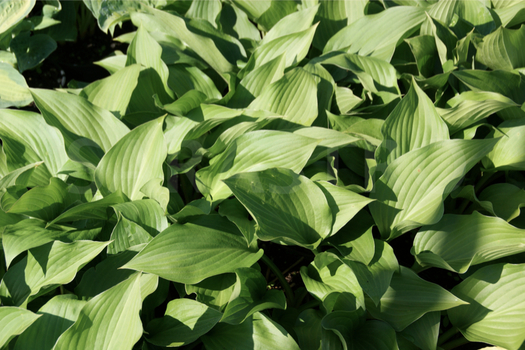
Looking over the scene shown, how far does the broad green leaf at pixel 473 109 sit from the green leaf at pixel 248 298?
35.0 inches

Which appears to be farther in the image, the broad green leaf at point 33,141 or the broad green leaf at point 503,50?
the broad green leaf at point 503,50

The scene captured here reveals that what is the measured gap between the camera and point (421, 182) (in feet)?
4.37

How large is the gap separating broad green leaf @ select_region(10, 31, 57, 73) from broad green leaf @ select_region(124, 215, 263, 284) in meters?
1.68

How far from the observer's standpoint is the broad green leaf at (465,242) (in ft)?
4.14

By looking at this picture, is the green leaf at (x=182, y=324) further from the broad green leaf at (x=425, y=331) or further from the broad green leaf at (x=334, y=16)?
the broad green leaf at (x=334, y=16)

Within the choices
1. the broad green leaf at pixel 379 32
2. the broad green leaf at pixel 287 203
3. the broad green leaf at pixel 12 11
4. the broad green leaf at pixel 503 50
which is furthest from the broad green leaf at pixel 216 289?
the broad green leaf at pixel 12 11

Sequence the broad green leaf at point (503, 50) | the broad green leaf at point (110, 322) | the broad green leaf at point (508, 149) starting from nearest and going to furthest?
1. the broad green leaf at point (110, 322)
2. the broad green leaf at point (508, 149)
3. the broad green leaf at point (503, 50)

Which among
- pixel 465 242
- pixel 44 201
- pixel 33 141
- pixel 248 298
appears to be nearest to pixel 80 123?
pixel 33 141

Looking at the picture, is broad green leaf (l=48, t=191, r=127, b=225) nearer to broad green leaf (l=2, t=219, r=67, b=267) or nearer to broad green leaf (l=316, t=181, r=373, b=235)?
broad green leaf (l=2, t=219, r=67, b=267)

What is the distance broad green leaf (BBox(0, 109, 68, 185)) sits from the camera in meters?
1.53

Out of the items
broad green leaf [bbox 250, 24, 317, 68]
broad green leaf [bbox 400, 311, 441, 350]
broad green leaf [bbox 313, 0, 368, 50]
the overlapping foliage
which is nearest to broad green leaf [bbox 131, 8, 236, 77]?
the overlapping foliage

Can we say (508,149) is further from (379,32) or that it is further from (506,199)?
(379,32)

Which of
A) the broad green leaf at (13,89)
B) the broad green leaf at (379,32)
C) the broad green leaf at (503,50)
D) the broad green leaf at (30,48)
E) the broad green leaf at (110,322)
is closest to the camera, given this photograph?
the broad green leaf at (110,322)

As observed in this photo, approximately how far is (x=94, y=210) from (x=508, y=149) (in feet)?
4.88
